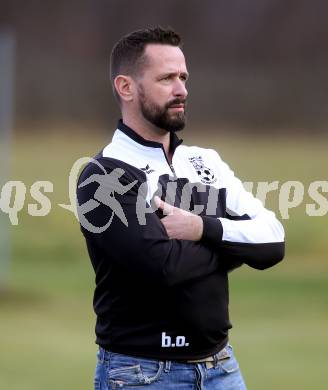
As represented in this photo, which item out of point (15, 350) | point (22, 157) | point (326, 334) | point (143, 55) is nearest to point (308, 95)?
point (22, 157)

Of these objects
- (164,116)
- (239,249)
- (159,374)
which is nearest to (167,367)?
(159,374)

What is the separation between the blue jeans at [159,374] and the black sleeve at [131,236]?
0.79 feet

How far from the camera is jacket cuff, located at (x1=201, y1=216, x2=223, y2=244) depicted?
3316 millimetres

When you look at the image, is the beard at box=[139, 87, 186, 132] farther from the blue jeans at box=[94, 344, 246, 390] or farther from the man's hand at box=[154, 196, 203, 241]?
the blue jeans at box=[94, 344, 246, 390]

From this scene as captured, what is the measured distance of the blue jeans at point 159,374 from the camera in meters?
3.20

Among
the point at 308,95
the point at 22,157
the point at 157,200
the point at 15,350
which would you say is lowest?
the point at 15,350

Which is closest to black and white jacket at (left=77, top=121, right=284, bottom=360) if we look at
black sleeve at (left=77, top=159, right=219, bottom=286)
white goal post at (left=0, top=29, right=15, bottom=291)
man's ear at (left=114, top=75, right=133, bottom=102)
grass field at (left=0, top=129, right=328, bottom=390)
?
black sleeve at (left=77, top=159, right=219, bottom=286)

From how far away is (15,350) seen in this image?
7551 millimetres

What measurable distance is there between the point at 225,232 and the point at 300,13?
1381 cm

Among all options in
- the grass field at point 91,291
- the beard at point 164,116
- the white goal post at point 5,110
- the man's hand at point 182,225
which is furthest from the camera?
the white goal post at point 5,110

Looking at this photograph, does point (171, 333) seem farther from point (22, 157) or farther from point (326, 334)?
point (22, 157)

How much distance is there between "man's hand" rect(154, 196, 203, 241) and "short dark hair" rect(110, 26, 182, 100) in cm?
47

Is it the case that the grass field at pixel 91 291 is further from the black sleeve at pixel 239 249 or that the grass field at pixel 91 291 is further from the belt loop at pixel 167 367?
the belt loop at pixel 167 367

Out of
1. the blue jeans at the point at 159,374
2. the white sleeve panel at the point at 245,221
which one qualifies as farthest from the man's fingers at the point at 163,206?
the blue jeans at the point at 159,374
